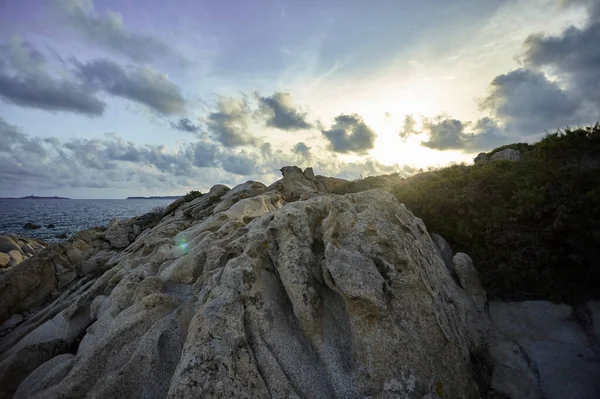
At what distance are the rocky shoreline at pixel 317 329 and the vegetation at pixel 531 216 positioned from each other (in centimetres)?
98

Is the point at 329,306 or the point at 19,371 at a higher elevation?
the point at 329,306

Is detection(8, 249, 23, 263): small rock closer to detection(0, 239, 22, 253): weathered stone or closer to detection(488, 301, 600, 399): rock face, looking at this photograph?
detection(0, 239, 22, 253): weathered stone

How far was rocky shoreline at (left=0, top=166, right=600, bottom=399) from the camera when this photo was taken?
8156 mm

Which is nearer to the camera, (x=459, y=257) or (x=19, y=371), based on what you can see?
(x=19, y=371)

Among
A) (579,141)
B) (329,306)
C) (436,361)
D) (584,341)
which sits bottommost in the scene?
(584,341)

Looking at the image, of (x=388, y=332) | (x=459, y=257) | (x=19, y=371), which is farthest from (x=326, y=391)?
(x=19, y=371)

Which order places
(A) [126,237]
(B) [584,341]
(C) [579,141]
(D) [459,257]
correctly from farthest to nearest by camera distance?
(A) [126,237]
(C) [579,141]
(D) [459,257]
(B) [584,341]

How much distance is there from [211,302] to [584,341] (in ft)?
42.6

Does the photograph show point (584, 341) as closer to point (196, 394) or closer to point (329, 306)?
point (329, 306)

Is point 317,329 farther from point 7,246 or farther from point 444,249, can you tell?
point 7,246

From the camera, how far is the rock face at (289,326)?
8.05m

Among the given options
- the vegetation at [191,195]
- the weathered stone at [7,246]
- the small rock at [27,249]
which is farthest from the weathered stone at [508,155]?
the small rock at [27,249]

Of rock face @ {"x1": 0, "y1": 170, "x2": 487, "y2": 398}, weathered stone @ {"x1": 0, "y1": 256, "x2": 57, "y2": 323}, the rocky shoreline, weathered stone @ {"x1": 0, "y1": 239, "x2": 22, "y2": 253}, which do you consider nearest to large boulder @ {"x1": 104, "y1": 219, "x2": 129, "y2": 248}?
weathered stone @ {"x1": 0, "y1": 256, "x2": 57, "y2": 323}

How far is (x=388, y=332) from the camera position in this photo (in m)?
8.84
